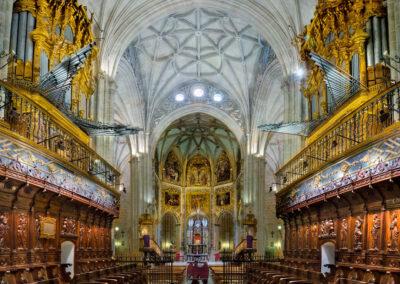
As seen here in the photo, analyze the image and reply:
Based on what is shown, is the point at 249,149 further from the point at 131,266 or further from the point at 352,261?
the point at 352,261

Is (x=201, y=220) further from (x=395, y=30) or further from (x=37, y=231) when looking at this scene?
(x=395, y=30)

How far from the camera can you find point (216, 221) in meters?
49.2

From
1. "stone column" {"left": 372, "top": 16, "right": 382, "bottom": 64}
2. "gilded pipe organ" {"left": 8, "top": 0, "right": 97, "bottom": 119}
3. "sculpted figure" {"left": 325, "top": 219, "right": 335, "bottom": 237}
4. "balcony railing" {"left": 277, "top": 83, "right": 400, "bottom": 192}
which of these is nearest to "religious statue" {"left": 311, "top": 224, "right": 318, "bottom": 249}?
"sculpted figure" {"left": 325, "top": 219, "right": 335, "bottom": 237}

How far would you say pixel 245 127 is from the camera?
124 ft

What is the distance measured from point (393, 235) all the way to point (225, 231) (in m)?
39.3

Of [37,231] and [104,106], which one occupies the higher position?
[104,106]

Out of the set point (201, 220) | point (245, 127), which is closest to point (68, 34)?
point (245, 127)

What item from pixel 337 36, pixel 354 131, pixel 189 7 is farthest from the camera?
pixel 189 7

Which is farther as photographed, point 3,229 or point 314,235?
point 314,235

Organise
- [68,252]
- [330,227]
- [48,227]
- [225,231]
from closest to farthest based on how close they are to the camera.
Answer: [48,227] → [330,227] → [68,252] → [225,231]

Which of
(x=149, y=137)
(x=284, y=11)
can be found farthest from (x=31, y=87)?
(x=149, y=137)

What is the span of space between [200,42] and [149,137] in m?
7.59

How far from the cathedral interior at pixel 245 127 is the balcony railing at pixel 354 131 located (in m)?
0.06

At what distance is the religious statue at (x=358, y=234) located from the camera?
1163cm
